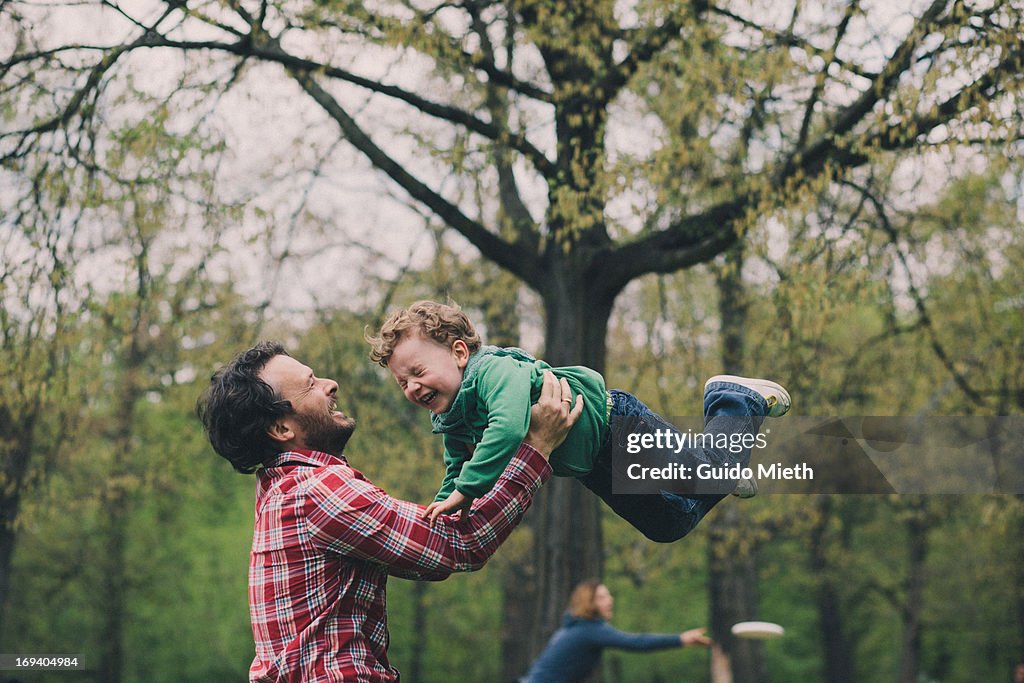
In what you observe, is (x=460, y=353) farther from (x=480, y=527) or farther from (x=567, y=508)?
(x=567, y=508)

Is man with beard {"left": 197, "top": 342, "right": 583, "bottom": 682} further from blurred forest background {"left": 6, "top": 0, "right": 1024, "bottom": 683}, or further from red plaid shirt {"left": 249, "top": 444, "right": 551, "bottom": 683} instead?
blurred forest background {"left": 6, "top": 0, "right": 1024, "bottom": 683}

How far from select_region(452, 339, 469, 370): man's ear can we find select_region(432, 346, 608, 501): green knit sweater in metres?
0.03

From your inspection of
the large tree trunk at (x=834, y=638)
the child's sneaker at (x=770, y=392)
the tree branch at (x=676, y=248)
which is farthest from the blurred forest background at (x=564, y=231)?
the large tree trunk at (x=834, y=638)

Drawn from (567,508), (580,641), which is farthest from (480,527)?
(567,508)

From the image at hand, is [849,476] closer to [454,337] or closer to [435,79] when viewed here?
[435,79]

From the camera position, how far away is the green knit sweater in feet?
10.3

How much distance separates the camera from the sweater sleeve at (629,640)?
7.78m

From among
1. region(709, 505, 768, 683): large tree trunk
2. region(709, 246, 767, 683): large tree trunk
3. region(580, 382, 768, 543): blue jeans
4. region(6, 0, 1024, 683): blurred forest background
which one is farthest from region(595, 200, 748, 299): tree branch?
region(709, 505, 768, 683): large tree trunk

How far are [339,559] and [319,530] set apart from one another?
4.3 inches

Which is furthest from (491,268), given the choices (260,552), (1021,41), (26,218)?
(260,552)

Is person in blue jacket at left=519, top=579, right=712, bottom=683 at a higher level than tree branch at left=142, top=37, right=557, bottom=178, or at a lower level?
lower

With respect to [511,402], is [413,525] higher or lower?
lower

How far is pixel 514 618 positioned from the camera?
15.9 m

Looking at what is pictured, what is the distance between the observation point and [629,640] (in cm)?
792
